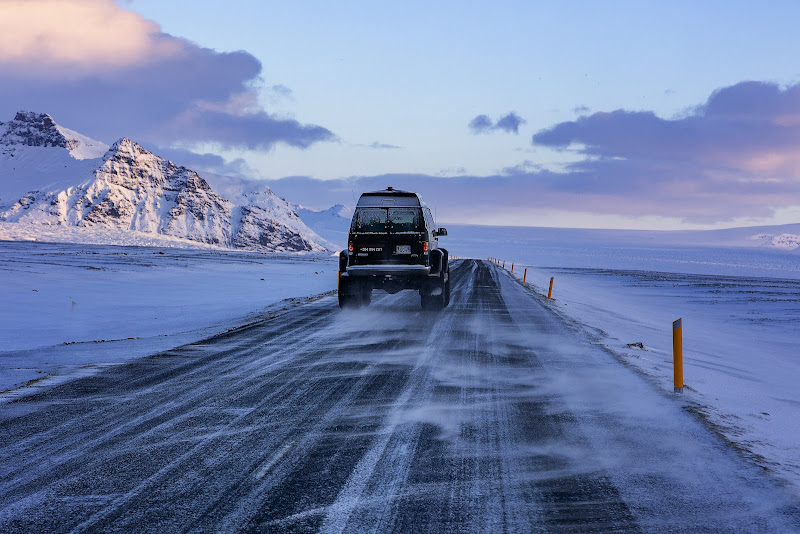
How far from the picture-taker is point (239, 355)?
9281mm

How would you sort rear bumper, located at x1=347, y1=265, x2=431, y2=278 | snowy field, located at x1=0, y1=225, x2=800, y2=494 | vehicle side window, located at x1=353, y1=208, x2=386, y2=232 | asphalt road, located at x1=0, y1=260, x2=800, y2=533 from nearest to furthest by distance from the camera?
1. asphalt road, located at x1=0, y1=260, x2=800, y2=533
2. snowy field, located at x1=0, y1=225, x2=800, y2=494
3. rear bumper, located at x1=347, y1=265, x2=431, y2=278
4. vehicle side window, located at x1=353, y1=208, x2=386, y2=232

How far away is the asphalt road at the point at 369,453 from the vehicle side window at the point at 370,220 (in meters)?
6.14

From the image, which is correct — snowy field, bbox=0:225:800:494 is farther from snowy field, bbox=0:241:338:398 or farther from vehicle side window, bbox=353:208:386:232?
vehicle side window, bbox=353:208:386:232

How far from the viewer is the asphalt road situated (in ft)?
12.2

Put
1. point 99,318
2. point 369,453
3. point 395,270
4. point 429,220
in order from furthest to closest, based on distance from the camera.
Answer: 1. point 429,220
2. point 99,318
3. point 395,270
4. point 369,453

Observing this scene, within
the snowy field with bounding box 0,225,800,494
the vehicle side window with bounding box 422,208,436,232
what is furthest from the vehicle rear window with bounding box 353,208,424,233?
the snowy field with bounding box 0,225,800,494

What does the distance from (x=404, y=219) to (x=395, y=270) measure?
1277 millimetres

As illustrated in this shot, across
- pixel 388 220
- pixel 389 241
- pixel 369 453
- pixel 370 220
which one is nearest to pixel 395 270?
Answer: pixel 389 241

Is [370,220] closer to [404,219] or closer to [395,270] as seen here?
[404,219]

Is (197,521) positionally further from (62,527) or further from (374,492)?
(374,492)

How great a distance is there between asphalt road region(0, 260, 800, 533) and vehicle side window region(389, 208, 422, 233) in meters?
6.13

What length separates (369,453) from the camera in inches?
190

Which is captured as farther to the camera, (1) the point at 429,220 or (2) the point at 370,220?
(1) the point at 429,220

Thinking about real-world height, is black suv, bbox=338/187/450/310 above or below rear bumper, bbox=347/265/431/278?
above
